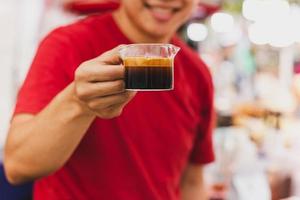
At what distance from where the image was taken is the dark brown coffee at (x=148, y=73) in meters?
1.22

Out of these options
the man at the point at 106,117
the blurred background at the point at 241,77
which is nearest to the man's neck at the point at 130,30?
the man at the point at 106,117

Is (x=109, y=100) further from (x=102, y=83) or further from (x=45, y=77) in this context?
(x=45, y=77)

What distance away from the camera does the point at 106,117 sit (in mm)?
1364

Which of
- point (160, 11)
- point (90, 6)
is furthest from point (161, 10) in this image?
point (90, 6)

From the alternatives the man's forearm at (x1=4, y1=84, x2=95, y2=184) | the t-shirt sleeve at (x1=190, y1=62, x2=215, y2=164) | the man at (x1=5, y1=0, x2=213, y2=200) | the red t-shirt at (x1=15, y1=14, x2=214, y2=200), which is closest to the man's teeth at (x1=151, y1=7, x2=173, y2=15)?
the man at (x1=5, y1=0, x2=213, y2=200)

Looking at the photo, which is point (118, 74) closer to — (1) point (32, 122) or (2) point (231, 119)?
(1) point (32, 122)

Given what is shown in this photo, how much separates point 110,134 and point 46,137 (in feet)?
1.02

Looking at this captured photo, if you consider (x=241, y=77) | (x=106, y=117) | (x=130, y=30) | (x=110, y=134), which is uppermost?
(x=130, y=30)

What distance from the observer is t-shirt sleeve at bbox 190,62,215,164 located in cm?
208

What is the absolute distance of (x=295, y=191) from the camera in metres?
2.37

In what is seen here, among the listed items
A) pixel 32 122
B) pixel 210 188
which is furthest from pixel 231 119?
pixel 32 122

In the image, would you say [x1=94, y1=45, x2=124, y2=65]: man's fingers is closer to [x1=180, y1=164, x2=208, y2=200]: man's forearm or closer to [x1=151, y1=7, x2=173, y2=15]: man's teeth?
[x1=151, y1=7, x2=173, y2=15]: man's teeth

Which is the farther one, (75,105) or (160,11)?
(160,11)

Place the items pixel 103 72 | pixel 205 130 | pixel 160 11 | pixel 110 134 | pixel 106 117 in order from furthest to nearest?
pixel 205 130
pixel 160 11
pixel 110 134
pixel 106 117
pixel 103 72
